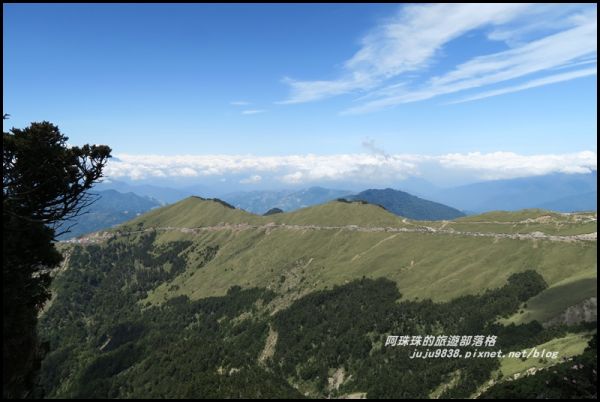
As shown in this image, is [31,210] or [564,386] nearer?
[31,210]

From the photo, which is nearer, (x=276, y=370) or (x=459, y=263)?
(x=276, y=370)

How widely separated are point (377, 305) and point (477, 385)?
248 ft

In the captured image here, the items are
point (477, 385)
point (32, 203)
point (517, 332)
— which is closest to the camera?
point (32, 203)

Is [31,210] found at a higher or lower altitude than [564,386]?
higher

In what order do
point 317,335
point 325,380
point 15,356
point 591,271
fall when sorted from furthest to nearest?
point 317,335 → point 325,380 → point 591,271 → point 15,356

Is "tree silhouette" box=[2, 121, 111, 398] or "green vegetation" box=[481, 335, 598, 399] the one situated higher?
"tree silhouette" box=[2, 121, 111, 398]

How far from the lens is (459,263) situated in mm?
184250

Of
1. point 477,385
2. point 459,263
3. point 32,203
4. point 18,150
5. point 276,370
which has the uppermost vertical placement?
point 18,150

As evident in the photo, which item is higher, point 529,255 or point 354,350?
point 529,255

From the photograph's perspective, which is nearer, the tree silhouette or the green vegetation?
the tree silhouette

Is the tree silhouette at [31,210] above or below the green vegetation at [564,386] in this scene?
above

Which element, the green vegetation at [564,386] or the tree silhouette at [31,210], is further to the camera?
the green vegetation at [564,386]

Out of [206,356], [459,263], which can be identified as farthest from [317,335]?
[459,263]

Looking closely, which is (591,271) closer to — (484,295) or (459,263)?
(484,295)
